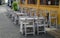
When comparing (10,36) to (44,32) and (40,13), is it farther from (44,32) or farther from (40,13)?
(40,13)

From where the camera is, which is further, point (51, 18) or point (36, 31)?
point (51, 18)

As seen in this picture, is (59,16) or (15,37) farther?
(59,16)

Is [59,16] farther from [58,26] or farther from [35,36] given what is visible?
[35,36]

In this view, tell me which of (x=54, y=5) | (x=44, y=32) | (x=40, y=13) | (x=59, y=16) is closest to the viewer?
(x=44, y=32)

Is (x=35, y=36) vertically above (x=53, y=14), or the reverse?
(x=53, y=14)

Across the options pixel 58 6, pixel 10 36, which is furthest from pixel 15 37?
pixel 58 6

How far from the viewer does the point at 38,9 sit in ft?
40.0

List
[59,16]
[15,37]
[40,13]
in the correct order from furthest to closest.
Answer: [40,13] → [59,16] → [15,37]

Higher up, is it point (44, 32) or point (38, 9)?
point (38, 9)

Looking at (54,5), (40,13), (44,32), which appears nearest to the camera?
(44,32)

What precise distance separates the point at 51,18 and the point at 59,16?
0.62m

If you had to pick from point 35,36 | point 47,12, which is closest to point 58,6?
point 47,12

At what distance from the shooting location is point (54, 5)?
10.0m

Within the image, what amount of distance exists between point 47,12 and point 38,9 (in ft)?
5.73
